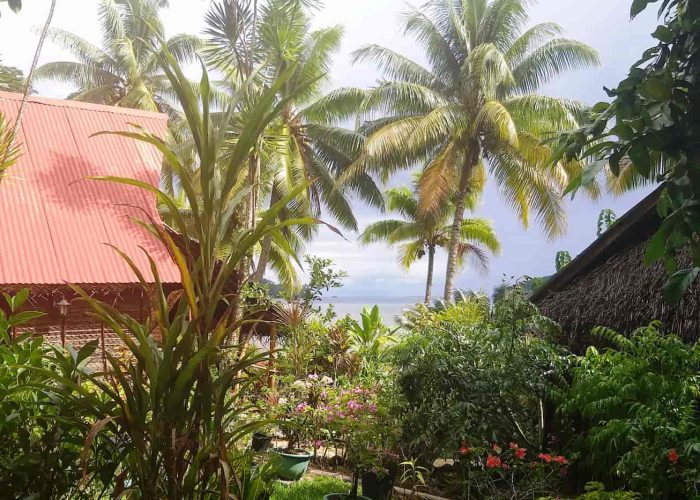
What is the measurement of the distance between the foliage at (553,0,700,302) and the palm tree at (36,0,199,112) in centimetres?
1750

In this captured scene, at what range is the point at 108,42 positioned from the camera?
18031mm

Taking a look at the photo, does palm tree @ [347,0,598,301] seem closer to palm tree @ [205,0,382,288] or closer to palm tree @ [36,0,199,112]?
palm tree @ [205,0,382,288]

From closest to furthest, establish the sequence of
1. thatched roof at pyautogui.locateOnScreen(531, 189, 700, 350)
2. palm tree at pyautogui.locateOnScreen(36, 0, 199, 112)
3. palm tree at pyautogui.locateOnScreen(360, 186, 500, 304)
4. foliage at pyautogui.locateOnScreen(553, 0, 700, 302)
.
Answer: foliage at pyautogui.locateOnScreen(553, 0, 700, 302) → thatched roof at pyautogui.locateOnScreen(531, 189, 700, 350) → palm tree at pyautogui.locateOnScreen(36, 0, 199, 112) → palm tree at pyautogui.locateOnScreen(360, 186, 500, 304)

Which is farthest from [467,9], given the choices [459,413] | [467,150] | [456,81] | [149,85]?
[459,413]

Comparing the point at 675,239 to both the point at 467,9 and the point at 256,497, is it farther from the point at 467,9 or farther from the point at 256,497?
the point at 467,9

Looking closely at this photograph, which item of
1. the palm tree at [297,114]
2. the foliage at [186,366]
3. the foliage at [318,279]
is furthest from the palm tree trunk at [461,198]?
the foliage at [186,366]

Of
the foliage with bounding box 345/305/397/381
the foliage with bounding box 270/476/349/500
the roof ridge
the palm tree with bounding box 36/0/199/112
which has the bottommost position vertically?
the foliage with bounding box 270/476/349/500

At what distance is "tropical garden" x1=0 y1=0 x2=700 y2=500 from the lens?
1.62 m

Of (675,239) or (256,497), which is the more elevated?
(675,239)

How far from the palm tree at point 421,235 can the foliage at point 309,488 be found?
15370 millimetres

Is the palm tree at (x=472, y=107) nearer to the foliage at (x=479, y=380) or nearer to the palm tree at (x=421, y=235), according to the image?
the palm tree at (x=421, y=235)

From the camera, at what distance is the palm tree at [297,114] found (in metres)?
10.1

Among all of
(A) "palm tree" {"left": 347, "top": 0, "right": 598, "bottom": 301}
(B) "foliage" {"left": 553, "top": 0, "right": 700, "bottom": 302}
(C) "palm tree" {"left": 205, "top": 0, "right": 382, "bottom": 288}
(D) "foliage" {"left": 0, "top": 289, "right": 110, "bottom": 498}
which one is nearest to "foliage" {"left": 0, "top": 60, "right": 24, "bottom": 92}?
(C) "palm tree" {"left": 205, "top": 0, "right": 382, "bottom": 288}

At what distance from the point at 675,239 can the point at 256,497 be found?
6.13 feet
